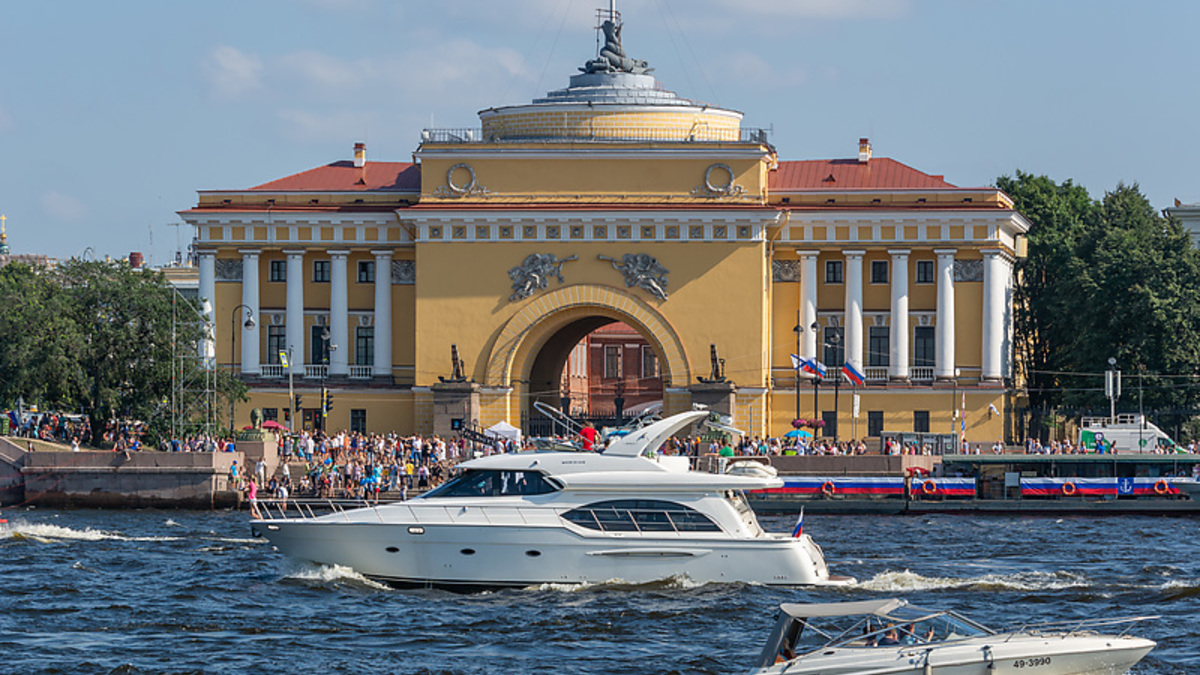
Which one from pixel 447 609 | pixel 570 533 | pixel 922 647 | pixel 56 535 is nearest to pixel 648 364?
pixel 56 535

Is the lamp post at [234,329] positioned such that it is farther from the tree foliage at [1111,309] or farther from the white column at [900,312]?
the tree foliage at [1111,309]

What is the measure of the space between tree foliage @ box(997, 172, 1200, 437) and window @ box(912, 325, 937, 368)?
4522 mm

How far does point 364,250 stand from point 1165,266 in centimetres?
3047

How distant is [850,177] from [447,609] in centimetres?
4589

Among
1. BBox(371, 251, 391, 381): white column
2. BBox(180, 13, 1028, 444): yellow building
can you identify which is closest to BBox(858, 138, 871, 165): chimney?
BBox(180, 13, 1028, 444): yellow building

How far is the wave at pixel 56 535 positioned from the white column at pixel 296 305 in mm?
27524

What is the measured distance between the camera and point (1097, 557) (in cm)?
4225

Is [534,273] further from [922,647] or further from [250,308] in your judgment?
[922,647]

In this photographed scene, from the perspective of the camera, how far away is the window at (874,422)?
72.4 metres

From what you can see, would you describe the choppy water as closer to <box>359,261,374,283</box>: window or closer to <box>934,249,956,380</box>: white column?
<box>934,249,956,380</box>: white column

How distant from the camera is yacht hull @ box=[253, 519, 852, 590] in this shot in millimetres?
33188

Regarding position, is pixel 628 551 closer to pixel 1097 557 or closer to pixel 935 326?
pixel 1097 557

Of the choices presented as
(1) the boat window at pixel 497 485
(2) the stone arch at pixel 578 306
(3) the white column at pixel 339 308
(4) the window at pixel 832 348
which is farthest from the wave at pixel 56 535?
(4) the window at pixel 832 348

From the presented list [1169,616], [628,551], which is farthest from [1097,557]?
[628,551]
